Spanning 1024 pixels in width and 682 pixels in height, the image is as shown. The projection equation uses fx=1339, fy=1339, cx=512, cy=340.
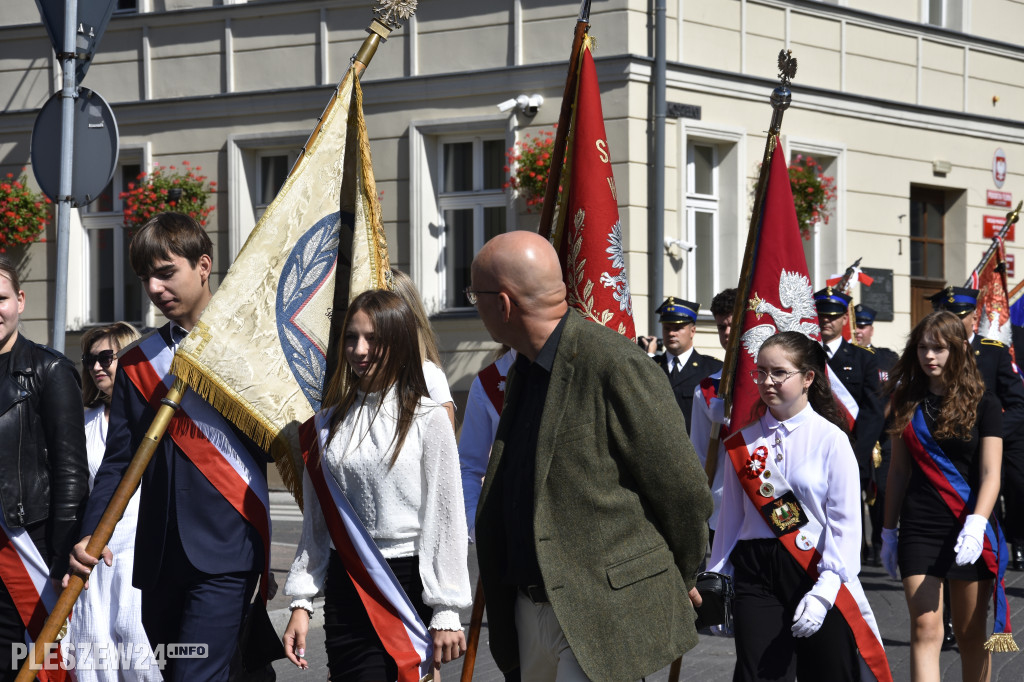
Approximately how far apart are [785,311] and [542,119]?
31.5 feet

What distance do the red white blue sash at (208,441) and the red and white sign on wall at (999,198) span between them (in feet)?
53.5

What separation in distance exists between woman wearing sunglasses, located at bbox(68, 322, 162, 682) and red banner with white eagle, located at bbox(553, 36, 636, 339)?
189 cm

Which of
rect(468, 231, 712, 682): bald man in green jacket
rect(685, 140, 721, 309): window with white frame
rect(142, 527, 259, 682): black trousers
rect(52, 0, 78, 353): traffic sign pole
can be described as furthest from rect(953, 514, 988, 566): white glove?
rect(685, 140, 721, 309): window with white frame

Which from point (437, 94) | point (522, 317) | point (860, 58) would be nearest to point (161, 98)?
point (437, 94)

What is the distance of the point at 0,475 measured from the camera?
4633mm

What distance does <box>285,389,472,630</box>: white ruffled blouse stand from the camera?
404cm

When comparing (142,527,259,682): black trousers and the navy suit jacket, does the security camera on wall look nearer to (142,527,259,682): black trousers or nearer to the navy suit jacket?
the navy suit jacket

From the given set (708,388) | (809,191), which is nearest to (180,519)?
(708,388)

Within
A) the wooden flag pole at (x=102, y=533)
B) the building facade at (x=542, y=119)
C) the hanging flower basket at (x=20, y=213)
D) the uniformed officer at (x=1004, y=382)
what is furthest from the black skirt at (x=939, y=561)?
the hanging flower basket at (x=20, y=213)

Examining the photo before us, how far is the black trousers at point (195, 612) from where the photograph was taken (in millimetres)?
4184

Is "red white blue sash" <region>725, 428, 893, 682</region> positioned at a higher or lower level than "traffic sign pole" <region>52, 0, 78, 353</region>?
lower

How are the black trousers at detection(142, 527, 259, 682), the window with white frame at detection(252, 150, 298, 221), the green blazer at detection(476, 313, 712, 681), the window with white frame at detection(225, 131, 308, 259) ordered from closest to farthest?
the green blazer at detection(476, 313, 712, 681), the black trousers at detection(142, 527, 259, 682), the window with white frame at detection(225, 131, 308, 259), the window with white frame at detection(252, 150, 298, 221)

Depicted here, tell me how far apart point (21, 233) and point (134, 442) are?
14271 mm

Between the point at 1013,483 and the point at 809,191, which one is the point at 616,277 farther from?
the point at 809,191
